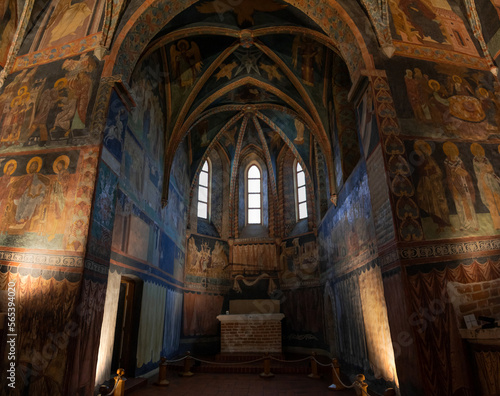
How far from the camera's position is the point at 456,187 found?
618 centimetres

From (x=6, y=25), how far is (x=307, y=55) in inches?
330

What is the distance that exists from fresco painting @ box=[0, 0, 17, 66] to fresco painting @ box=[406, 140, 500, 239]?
374 inches

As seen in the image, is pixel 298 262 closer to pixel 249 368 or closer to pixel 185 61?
pixel 249 368

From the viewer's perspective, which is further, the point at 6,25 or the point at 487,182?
the point at 6,25

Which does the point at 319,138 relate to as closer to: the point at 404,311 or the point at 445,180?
the point at 445,180

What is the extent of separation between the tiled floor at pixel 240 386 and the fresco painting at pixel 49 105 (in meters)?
5.80

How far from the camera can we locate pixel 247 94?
13.7 metres

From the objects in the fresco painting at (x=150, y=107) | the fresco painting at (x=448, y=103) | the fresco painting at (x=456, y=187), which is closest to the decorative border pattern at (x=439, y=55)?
the fresco painting at (x=448, y=103)

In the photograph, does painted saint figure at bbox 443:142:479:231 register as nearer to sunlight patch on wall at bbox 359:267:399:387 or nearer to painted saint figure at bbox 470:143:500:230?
painted saint figure at bbox 470:143:500:230

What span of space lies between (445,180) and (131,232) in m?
7.03

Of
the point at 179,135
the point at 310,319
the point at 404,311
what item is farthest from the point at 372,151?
the point at 310,319

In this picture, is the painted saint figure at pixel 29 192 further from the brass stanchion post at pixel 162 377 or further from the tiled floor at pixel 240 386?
the brass stanchion post at pixel 162 377

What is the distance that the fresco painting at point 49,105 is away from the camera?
6895 millimetres

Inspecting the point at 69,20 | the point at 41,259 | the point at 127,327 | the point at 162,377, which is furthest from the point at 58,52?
the point at 162,377
